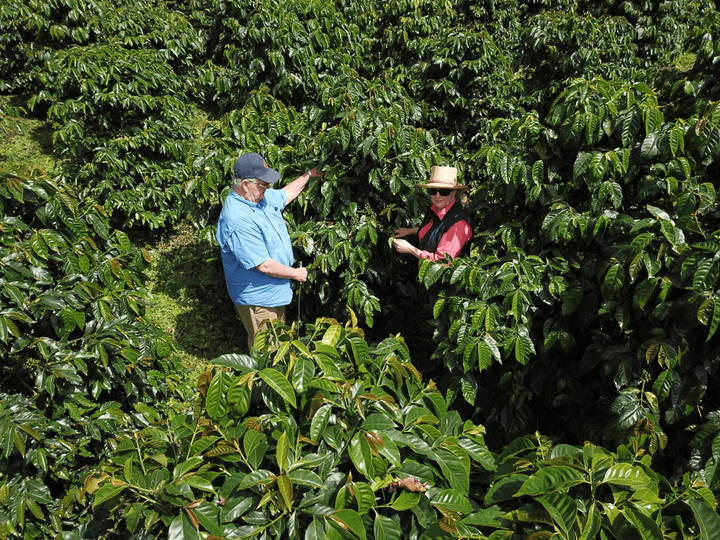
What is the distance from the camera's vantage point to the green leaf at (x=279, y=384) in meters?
1.58

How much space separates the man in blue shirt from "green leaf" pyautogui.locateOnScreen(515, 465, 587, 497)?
2.42 m

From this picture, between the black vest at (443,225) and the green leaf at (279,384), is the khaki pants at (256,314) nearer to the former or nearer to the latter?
the black vest at (443,225)

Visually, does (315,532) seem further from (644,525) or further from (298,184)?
(298,184)

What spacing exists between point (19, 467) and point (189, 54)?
24.8ft

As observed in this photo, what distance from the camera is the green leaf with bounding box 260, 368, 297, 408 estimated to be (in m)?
1.58

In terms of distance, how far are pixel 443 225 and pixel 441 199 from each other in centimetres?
20

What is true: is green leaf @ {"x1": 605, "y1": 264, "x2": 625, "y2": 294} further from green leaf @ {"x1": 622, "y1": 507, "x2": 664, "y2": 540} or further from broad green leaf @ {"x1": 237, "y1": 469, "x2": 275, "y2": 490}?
broad green leaf @ {"x1": 237, "y1": 469, "x2": 275, "y2": 490}

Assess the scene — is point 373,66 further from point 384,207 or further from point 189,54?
point 384,207

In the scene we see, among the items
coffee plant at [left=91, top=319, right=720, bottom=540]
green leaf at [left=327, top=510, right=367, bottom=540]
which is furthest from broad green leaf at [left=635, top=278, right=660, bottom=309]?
green leaf at [left=327, top=510, right=367, bottom=540]

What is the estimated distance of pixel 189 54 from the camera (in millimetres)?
8242

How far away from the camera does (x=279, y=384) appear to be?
1613 millimetres

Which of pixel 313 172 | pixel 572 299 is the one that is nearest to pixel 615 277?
pixel 572 299

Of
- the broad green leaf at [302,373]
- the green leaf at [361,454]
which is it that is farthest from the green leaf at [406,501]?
the broad green leaf at [302,373]

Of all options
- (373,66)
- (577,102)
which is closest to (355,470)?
A: (577,102)
